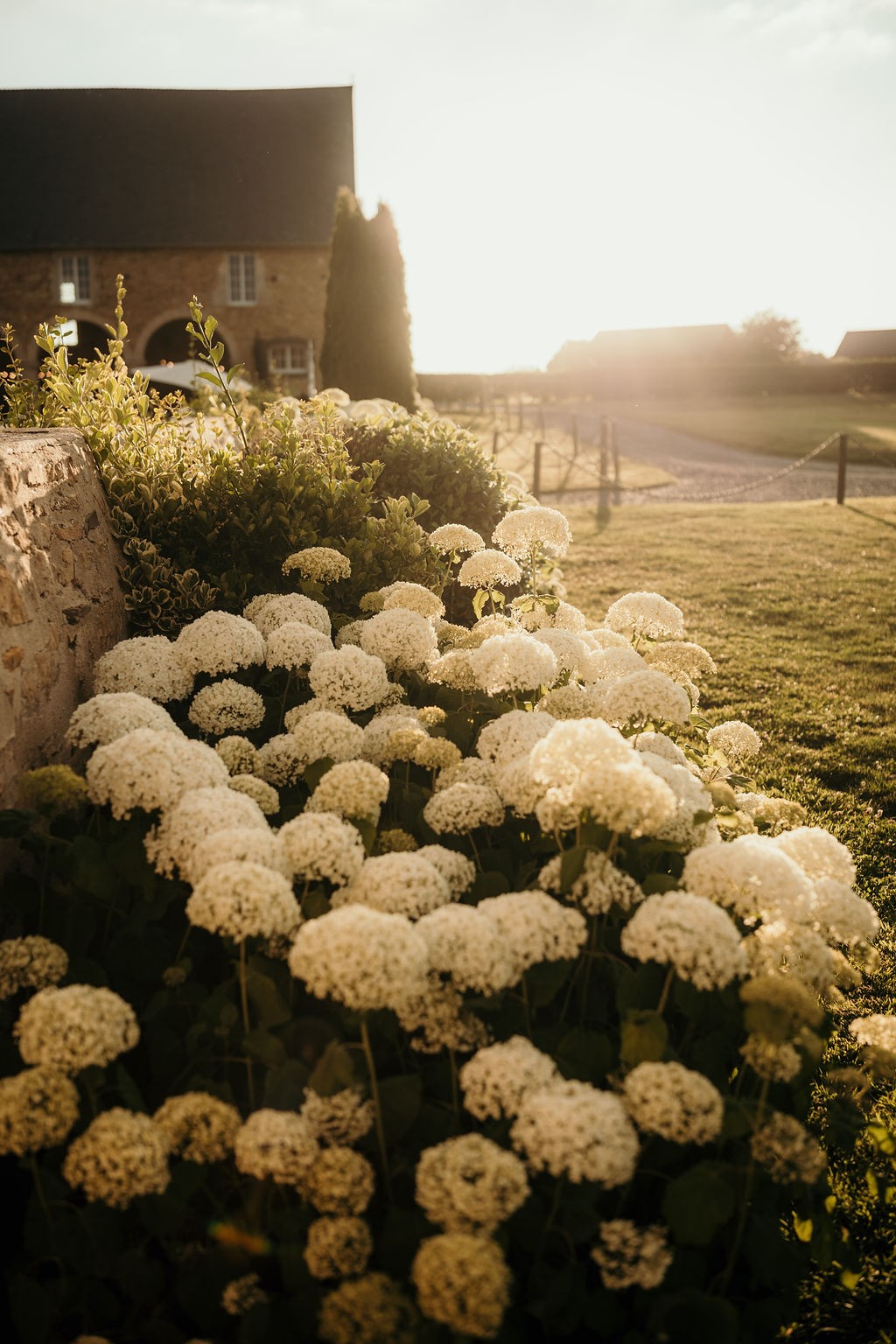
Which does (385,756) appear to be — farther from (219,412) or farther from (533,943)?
(219,412)

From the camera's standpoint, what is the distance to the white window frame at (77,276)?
92.6 feet

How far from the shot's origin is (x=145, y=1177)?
5.57 feet

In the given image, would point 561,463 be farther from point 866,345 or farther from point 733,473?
point 866,345

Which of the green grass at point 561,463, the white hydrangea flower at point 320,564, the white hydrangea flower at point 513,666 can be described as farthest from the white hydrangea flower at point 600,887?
the green grass at point 561,463

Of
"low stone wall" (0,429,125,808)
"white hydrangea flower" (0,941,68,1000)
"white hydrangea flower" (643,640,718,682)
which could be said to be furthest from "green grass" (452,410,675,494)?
"white hydrangea flower" (0,941,68,1000)

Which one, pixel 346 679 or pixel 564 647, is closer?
pixel 346 679

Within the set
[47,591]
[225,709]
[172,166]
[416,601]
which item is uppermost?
[172,166]

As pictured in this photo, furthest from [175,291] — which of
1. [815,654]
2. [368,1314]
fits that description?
[368,1314]

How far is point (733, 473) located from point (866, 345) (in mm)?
41885

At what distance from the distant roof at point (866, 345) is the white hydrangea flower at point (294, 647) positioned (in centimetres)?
5677

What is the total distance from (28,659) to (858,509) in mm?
14134

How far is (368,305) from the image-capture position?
14.4m

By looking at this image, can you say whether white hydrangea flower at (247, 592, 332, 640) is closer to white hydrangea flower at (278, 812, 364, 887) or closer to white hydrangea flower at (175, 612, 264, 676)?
white hydrangea flower at (175, 612, 264, 676)

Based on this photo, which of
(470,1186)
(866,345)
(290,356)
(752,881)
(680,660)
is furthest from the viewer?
(866,345)
